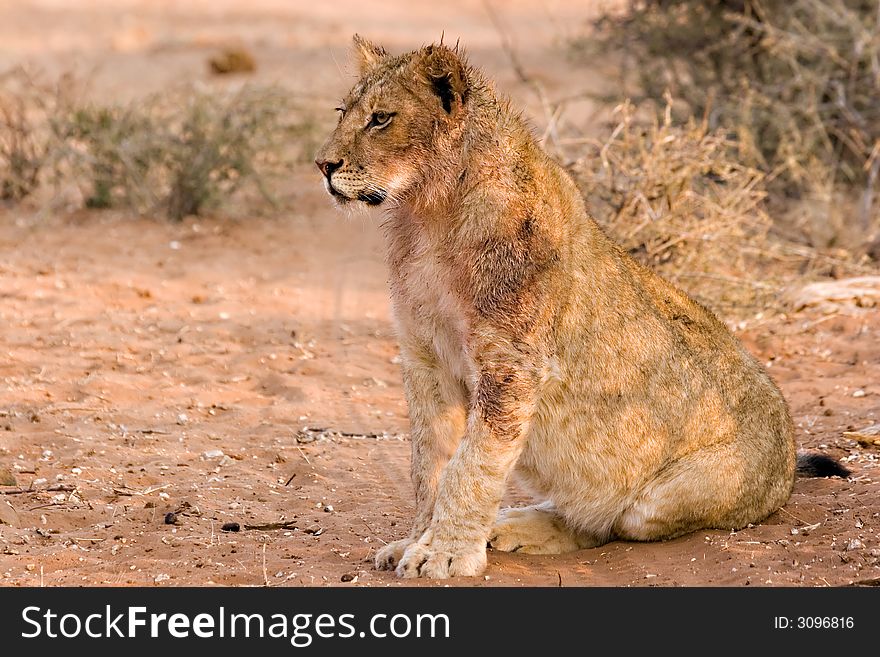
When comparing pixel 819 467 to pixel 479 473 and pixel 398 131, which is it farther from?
pixel 398 131

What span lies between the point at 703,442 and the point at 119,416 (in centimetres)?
336

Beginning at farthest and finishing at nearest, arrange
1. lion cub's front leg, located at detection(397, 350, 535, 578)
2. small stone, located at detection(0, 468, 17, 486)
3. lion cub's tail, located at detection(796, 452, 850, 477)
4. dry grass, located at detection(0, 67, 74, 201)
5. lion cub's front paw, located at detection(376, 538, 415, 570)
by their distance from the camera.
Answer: dry grass, located at detection(0, 67, 74, 201)
lion cub's tail, located at detection(796, 452, 850, 477)
small stone, located at detection(0, 468, 17, 486)
lion cub's front paw, located at detection(376, 538, 415, 570)
lion cub's front leg, located at detection(397, 350, 535, 578)

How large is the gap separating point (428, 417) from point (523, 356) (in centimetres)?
52

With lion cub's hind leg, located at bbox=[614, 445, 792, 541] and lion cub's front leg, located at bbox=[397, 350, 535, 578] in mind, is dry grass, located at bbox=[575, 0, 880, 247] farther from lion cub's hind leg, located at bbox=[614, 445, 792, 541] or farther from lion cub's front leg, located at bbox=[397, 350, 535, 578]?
lion cub's front leg, located at bbox=[397, 350, 535, 578]

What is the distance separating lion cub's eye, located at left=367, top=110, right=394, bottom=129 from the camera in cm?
503

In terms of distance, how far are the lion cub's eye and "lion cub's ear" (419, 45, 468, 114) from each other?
0.68 feet

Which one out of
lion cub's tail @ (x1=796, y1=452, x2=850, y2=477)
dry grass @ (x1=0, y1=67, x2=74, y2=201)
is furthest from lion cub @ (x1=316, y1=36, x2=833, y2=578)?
dry grass @ (x1=0, y1=67, x2=74, y2=201)

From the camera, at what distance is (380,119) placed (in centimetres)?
504

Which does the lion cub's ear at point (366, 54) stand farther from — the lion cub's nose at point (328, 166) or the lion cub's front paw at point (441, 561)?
the lion cub's front paw at point (441, 561)

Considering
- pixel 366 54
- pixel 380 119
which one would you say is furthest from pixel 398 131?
pixel 366 54

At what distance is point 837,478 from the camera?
627 cm

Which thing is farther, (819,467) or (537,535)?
(819,467)

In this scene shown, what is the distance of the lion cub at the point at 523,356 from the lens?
16.4 feet
